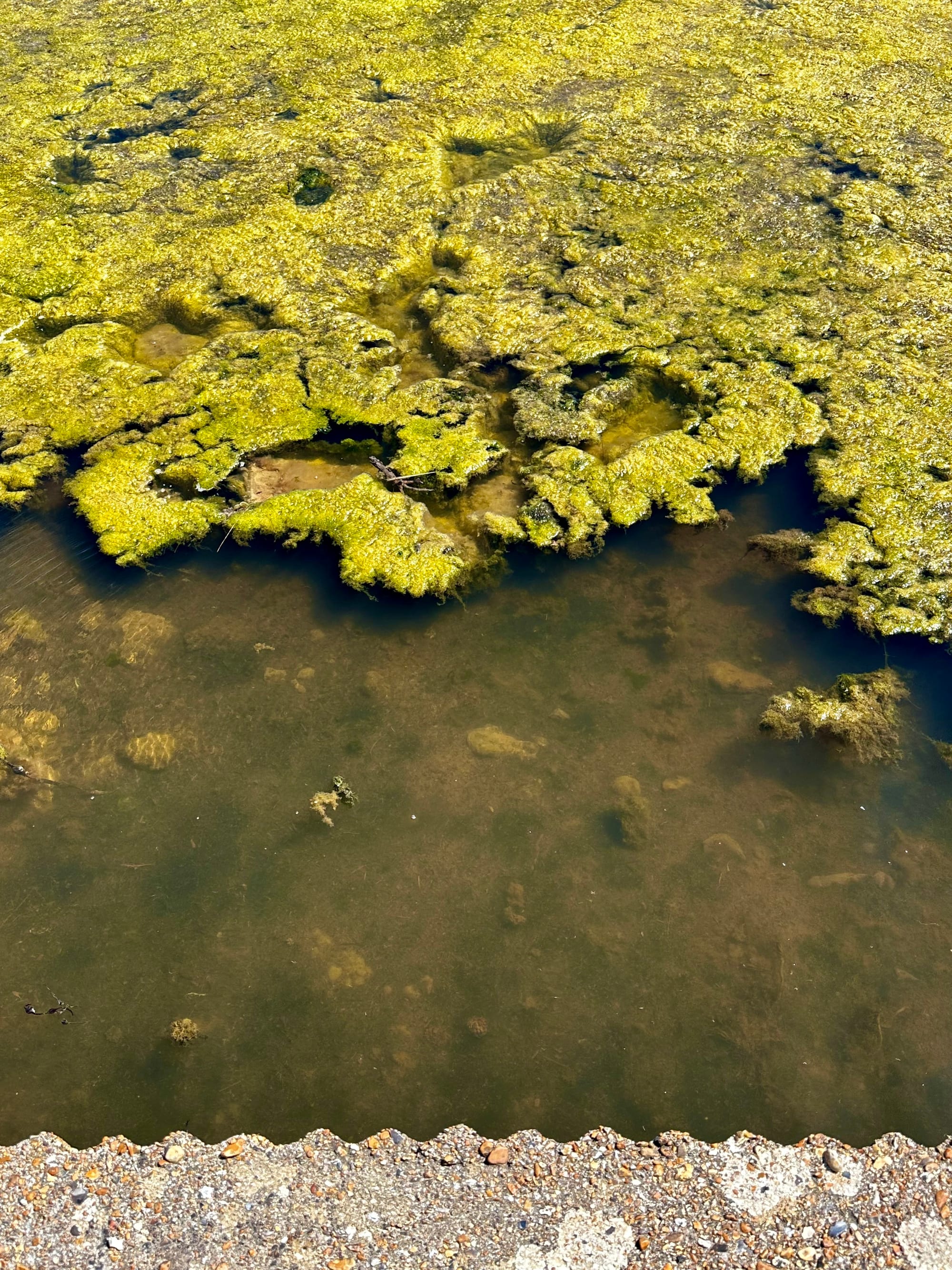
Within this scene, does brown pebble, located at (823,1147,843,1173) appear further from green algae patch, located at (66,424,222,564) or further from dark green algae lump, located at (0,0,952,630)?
green algae patch, located at (66,424,222,564)

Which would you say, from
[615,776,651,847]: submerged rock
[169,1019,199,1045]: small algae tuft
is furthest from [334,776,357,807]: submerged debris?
[615,776,651,847]: submerged rock

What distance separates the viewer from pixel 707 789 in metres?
5.24

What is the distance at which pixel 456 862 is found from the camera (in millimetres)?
4977

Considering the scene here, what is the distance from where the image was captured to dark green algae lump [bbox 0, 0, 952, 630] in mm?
6590

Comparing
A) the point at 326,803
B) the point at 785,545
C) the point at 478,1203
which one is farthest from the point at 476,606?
the point at 478,1203

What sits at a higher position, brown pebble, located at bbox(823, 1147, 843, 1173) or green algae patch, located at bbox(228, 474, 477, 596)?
green algae patch, located at bbox(228, 474, 477, 596)

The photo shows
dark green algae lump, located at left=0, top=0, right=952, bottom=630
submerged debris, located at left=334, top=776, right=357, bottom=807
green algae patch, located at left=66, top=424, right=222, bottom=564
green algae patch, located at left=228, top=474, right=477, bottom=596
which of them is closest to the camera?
submerged debris, located at left=334, top=776, right=357, bottom=807

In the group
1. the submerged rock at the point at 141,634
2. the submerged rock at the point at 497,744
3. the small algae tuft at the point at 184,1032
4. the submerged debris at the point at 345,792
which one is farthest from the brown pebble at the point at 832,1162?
the submerged rock at the point at 141,634

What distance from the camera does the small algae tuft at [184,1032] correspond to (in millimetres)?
4430

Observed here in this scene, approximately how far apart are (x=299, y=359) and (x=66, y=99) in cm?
617

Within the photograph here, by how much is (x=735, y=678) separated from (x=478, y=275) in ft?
15.5

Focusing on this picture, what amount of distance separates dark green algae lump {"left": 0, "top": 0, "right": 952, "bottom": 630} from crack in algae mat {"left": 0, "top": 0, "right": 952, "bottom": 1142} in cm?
5

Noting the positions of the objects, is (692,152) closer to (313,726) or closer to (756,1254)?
(313,726)

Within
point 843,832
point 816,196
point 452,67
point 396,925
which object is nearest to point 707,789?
point 843,832
